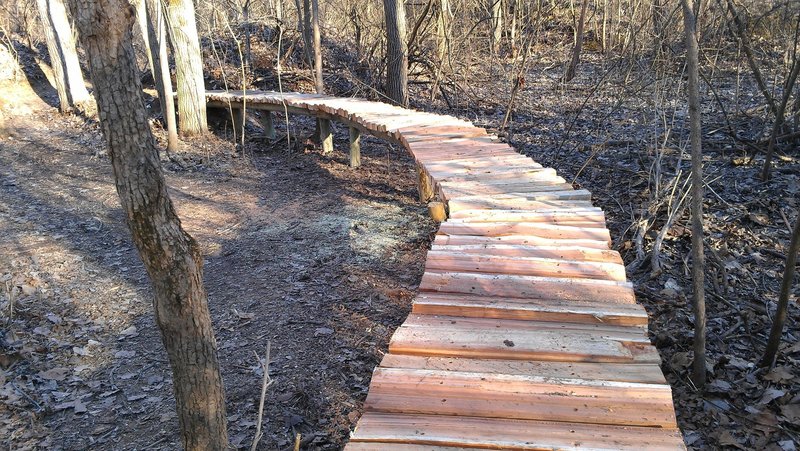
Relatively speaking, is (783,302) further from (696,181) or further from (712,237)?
(712,237)

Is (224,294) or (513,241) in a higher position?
(513,241)

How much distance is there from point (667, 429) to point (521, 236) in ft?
5.84

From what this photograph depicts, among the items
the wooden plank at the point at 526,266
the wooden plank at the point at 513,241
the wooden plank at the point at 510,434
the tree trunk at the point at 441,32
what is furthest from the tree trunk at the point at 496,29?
the wooden plank at the point at 510,434

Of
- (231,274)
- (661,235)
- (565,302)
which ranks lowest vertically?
(231,274)

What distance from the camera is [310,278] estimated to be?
5.10 metres

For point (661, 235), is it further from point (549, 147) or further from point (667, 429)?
point (549, 147)

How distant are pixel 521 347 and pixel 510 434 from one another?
0.57 m

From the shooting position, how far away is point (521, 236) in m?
3.79

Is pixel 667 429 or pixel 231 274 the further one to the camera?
pixel 231 274

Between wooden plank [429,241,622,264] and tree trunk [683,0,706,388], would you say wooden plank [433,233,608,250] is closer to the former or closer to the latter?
wooden plank [429,241,622,264]

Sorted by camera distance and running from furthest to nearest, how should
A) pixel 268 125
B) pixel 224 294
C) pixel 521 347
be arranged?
pixel 268 125 < pixel 224 294 < pixel 521 347

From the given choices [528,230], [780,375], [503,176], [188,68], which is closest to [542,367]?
[528,230]

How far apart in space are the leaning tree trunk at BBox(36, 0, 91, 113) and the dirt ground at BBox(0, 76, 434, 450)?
111 inches

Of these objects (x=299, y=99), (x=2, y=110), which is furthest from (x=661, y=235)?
(x=2, y=110)
